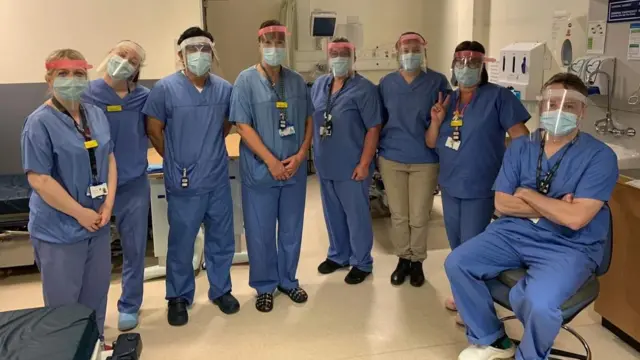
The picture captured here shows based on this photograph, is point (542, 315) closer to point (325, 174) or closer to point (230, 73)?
point (325, 174)

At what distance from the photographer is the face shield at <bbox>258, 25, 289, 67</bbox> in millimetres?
2771

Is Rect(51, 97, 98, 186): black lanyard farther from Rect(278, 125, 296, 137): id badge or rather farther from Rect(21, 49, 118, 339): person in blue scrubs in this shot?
Rect(278, 125, 296, 137): id badge

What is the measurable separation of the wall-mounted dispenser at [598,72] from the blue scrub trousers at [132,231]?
2.35 meters

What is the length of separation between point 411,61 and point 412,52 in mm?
46

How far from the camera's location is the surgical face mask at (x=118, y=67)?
2.58 m

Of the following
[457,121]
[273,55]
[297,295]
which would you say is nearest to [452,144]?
[457,121]

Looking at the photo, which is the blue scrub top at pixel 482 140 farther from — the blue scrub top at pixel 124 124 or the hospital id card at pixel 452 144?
the blue scrub top at pixel 124 124

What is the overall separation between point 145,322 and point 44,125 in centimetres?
119

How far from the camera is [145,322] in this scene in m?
2.87

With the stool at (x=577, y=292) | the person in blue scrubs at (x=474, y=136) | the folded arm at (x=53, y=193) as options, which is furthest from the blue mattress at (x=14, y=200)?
the stool at (x=577, y=292)

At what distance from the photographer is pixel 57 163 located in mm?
2184

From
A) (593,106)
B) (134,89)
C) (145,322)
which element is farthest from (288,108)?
(593,106)

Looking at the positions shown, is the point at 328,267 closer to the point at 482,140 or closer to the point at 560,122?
the point at 482,140

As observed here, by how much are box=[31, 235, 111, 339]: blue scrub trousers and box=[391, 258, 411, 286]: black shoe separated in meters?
1.57
